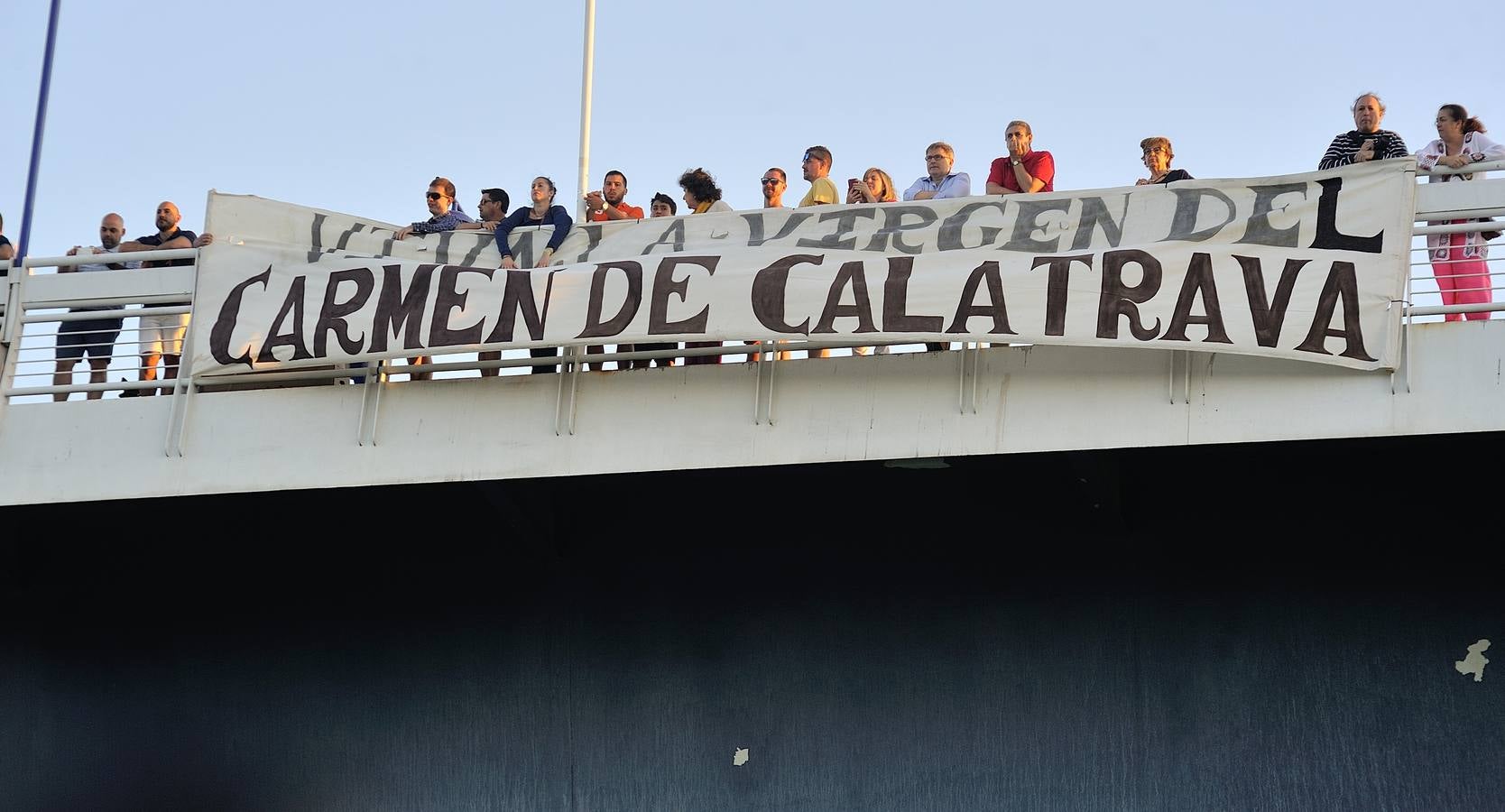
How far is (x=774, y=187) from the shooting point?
422 inches

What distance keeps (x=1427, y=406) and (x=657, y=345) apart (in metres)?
4.62

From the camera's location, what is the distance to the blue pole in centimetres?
1359

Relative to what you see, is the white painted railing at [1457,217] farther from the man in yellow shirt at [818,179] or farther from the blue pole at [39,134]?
the blue pole at [39,134]

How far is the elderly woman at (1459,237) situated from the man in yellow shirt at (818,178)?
3.72 metres

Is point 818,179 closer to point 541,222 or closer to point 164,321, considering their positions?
point 541,222

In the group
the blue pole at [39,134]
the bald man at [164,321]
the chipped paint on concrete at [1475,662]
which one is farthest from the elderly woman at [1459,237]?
the blue pole at [39,134]

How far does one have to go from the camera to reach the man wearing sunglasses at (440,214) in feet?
A: 34.9

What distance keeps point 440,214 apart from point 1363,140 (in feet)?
→ 20.2

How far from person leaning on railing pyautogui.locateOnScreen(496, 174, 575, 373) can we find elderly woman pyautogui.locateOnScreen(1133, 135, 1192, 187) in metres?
3.79

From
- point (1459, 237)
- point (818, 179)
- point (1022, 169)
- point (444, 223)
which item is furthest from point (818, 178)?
point (1459, 237)

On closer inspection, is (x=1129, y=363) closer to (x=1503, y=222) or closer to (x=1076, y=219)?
(x=1076, y=219)

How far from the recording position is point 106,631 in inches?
447

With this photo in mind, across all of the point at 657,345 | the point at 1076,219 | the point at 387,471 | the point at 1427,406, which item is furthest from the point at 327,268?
the point at 1427,406

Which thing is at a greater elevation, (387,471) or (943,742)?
(387,471)
